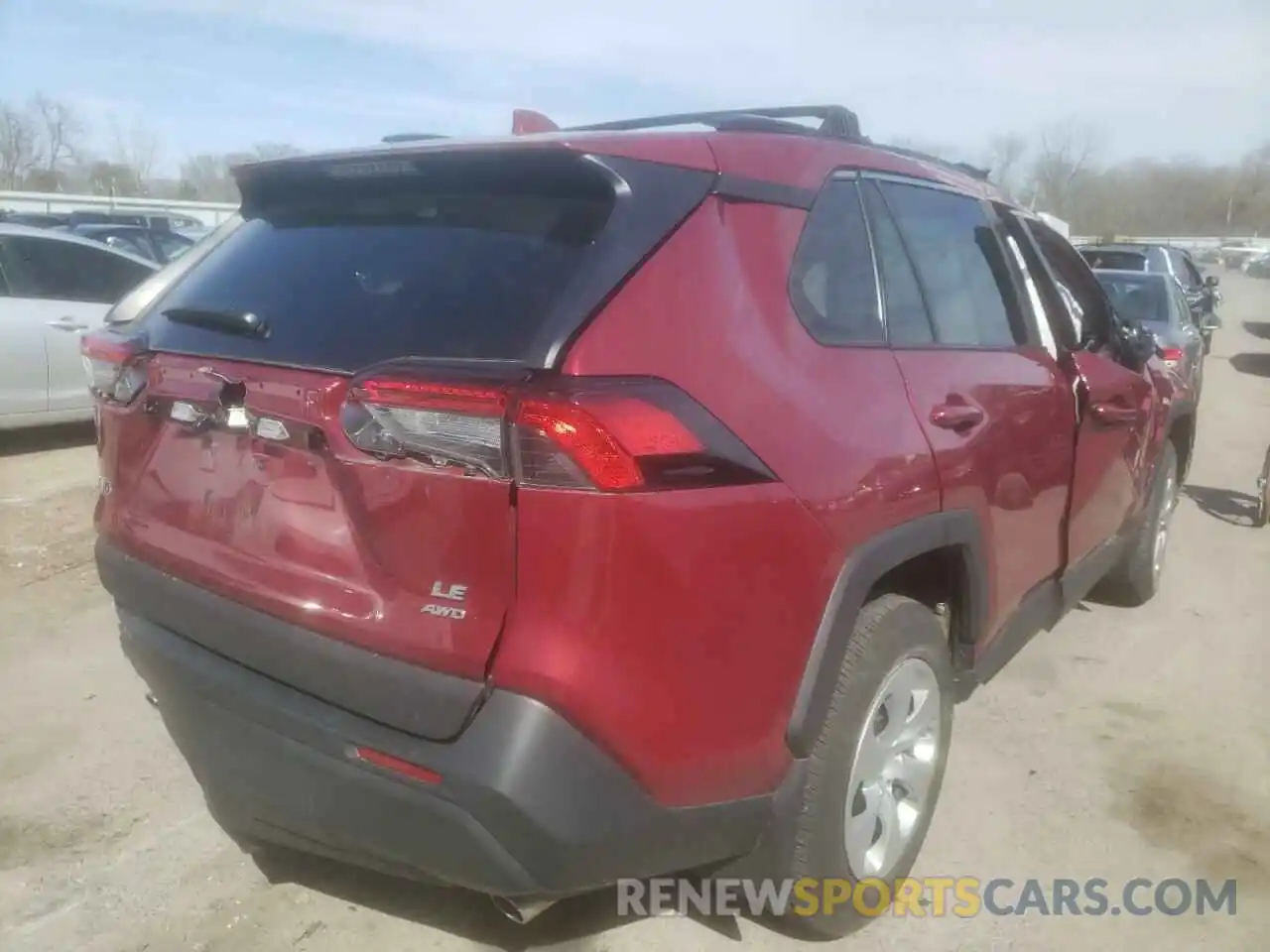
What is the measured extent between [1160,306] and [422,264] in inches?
343

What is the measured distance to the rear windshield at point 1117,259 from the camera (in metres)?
14.2

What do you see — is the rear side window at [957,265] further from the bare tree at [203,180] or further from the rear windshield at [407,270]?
the bare tree at [203,180]

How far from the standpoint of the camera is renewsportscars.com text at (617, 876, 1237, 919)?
2594 millimetres

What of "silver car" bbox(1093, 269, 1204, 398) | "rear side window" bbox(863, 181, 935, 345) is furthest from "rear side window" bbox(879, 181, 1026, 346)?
"silver car" bbox(1093, 269, 1204, 398)

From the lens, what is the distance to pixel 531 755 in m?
1.82

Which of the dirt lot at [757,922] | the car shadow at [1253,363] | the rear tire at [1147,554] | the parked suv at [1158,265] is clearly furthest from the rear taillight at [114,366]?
the car shadow at [1253,363]

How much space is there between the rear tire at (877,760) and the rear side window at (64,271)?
275 inches

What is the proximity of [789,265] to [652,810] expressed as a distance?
1.18 metres

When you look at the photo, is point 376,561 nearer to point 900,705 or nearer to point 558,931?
point 558,931

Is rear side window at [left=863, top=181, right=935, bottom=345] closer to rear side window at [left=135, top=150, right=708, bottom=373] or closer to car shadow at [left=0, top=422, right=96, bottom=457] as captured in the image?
rear side window at [left=135, top=150, right=708, bottom=373]

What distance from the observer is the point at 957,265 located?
124 inches

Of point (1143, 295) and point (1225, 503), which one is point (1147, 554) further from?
point (1143, 295)

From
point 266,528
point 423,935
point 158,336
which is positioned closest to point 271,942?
point 423,935

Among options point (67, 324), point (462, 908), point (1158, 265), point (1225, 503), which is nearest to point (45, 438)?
point (67, 324)
